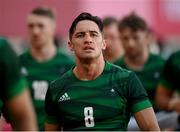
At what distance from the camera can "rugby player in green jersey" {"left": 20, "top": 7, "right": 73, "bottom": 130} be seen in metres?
8.04

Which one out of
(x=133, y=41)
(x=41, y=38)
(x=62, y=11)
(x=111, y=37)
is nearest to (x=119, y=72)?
(x=133, y=41)

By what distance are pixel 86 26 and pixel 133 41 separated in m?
2.64

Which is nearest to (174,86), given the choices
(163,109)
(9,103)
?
(163,109)

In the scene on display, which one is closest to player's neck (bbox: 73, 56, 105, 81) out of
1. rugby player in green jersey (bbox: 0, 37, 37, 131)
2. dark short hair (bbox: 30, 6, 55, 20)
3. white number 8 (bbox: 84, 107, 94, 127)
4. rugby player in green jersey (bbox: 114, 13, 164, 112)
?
white number 8 (bbox: 84, 107, 94, 127)

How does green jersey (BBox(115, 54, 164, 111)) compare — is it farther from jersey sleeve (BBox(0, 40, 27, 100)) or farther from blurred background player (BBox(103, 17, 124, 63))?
jersey sleeve (BBox(0, 40, 27, 100))

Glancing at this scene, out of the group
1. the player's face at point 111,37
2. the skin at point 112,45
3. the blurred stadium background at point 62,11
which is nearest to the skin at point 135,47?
the skin at point 112,45

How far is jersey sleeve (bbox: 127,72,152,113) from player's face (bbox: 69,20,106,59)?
0.35m

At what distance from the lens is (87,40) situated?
5461 mm

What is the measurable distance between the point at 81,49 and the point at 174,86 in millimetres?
1918

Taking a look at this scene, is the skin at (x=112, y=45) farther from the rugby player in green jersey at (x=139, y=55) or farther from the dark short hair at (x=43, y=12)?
the rugby player in green jersey at (x=139, y=55)

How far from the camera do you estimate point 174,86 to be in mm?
7168

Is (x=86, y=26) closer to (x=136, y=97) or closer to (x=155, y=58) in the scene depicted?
(x=136, y=97)

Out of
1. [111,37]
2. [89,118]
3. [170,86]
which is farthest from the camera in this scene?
[111,37]

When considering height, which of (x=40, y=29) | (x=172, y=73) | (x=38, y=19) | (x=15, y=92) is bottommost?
(x=172, y=73)
